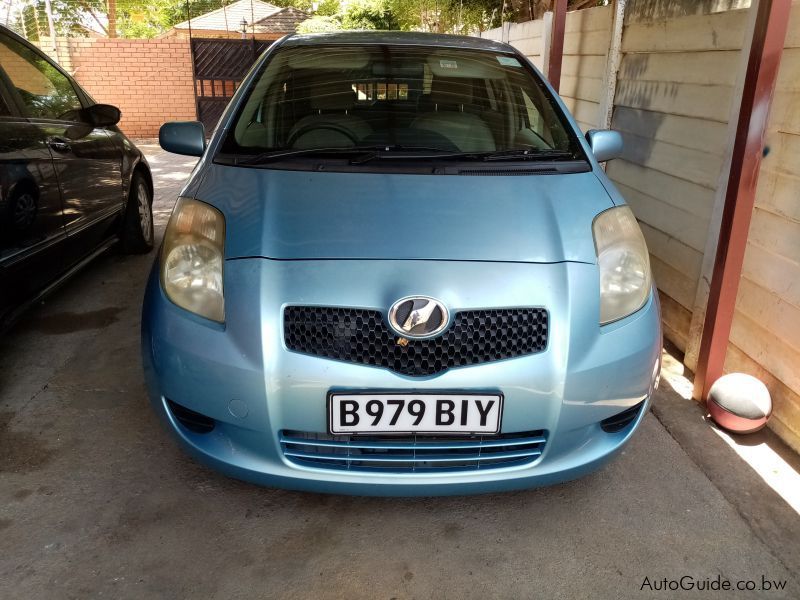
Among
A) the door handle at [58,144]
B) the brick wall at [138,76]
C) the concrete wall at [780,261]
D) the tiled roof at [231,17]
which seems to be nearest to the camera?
the concrete wall at [780,261]

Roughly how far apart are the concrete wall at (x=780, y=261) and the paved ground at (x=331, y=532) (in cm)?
49

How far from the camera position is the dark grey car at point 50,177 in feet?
9.17

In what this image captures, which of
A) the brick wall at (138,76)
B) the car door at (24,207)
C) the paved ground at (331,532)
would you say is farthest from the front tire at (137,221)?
the brick wall at (138,76)

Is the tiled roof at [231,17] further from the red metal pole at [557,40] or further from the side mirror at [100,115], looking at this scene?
the side mirror at [100,115]

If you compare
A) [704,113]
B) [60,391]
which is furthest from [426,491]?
[704,113]

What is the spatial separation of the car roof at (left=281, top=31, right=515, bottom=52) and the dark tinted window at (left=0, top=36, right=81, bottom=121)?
1311mm

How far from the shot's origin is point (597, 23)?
4887 mm

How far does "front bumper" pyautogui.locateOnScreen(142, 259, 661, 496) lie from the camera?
1752mm

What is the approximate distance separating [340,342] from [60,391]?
1726 millimetres

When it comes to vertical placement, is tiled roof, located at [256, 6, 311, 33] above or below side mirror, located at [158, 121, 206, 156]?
above

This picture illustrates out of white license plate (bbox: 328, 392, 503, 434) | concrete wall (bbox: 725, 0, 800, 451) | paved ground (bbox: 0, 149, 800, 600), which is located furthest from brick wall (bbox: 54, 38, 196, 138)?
white license plate (bbox: 328, 392, 503, 434)

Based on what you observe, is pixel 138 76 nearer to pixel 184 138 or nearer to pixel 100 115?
pixel 100 115

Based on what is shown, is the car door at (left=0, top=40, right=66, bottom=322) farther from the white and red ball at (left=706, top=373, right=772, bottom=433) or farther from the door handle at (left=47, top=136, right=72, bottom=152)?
the white and red ball at (left=706, top=373, right=772, bottom=433)

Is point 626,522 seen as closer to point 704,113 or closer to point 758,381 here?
A: point 758,381
